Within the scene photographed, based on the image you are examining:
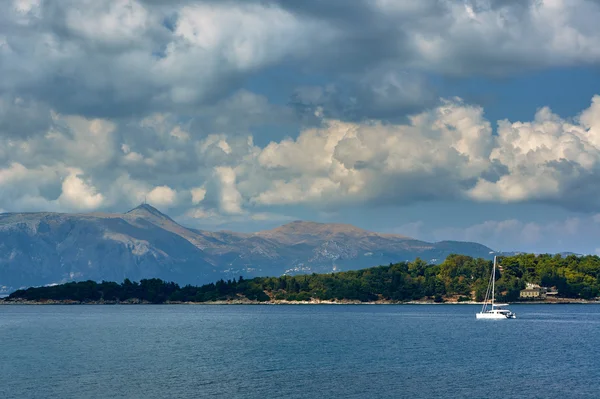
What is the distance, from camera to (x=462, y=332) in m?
186

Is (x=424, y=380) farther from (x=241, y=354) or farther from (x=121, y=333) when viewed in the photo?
(x=121, y=333)

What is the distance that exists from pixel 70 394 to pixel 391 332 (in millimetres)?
110321

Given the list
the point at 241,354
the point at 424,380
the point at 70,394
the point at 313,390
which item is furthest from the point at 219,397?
the point at 241,354

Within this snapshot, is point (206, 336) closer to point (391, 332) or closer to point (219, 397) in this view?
point (391, 332)

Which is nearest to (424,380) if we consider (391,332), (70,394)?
(70,394)

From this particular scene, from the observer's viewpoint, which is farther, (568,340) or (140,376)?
(568,340)

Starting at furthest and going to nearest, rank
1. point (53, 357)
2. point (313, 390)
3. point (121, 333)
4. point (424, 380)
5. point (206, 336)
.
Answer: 1. point (121, 333)
2. point (206, 336)
3. point (53, 357)
4. point (424, 380)
5. point (313, 390)

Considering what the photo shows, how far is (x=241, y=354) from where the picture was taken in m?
135

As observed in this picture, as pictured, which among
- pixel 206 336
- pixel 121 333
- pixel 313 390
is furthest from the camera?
pixel 121 333

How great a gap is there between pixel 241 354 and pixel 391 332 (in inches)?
2442

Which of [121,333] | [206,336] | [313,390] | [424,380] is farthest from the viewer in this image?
[121,333]

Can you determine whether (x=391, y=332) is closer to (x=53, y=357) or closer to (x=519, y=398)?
(x=53, y=357)

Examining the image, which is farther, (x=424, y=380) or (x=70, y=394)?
(x=424, y=380)

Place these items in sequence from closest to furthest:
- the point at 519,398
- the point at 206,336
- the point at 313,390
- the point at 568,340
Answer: the point at 519,398 < the point at 313,390 < the point at 568,340 < the point at 206,336
